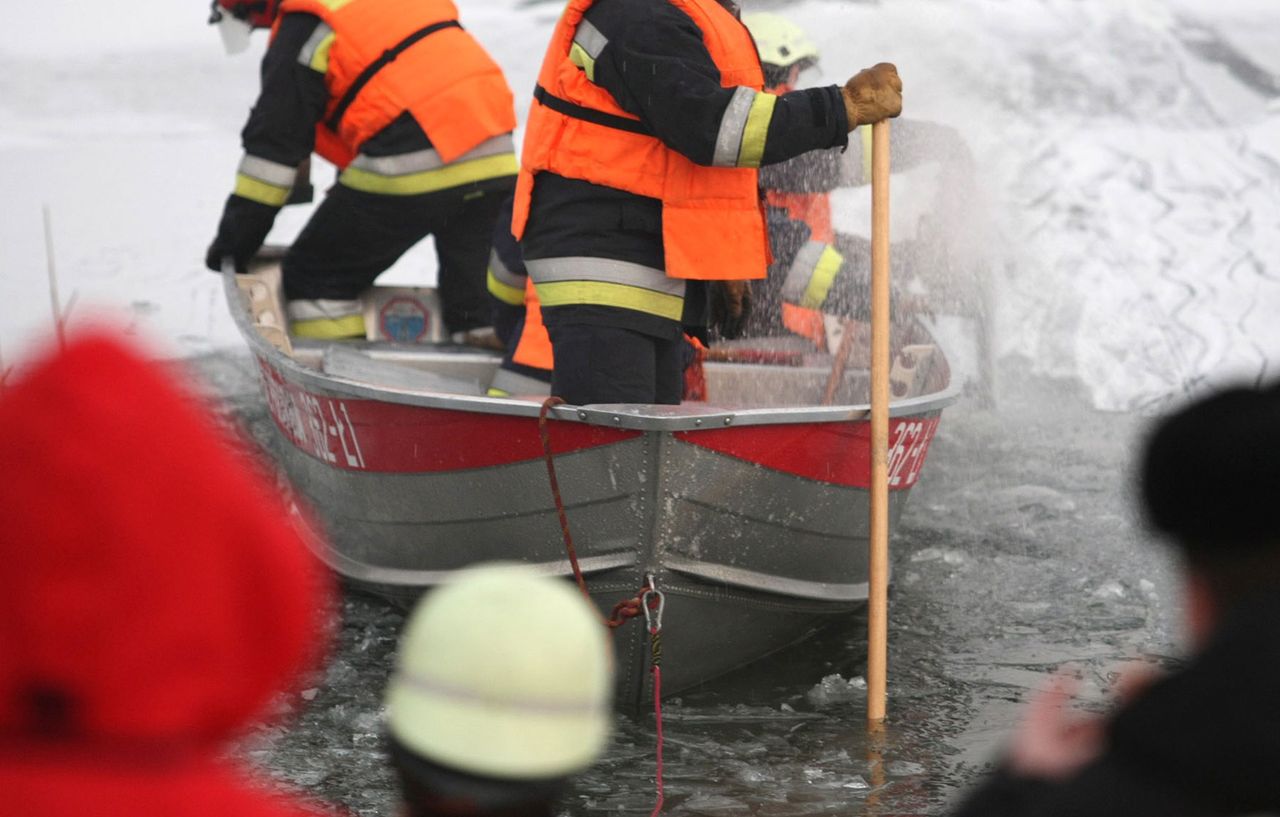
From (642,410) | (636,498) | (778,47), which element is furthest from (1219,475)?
(778,47)

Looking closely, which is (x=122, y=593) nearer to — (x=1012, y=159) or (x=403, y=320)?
(x=403, y=320)

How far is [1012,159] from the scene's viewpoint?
1080cm

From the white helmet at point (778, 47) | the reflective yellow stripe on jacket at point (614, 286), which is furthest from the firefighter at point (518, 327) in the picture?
the white helmet at point (778, 47)

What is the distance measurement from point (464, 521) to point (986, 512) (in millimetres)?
2837

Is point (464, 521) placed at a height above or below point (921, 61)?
below

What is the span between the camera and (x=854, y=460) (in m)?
4.55

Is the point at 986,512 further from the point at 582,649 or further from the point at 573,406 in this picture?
the point at 582,649

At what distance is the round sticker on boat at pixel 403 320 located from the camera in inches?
281

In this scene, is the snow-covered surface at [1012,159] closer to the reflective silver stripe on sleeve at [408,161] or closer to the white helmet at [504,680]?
the reflective silver stripe on sleeve at [408,161]

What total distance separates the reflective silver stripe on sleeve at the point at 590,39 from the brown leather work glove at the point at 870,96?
0.62 metres

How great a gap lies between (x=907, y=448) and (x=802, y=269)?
909mm

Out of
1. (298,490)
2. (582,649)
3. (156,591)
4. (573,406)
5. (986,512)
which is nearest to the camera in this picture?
(156,591)

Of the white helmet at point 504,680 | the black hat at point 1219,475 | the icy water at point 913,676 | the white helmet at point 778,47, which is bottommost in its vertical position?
the icy water at point 913,676

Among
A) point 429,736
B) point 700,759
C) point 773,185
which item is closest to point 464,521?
point 700,759
